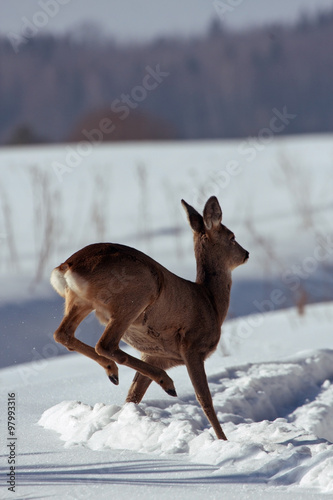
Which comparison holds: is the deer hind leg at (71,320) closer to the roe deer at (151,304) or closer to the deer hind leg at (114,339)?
the roe deer at (151,304)

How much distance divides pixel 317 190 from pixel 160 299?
17198 mm

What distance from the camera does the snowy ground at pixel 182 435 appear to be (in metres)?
3.23

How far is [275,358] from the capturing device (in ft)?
20.6

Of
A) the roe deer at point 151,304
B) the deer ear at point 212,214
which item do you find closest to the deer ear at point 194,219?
the roe deer at point 151,304

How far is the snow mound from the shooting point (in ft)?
11.2

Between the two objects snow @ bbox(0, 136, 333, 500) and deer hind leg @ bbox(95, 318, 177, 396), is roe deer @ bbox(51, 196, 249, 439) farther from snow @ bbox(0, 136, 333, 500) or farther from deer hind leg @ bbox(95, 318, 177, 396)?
snow @ bbox(0, 136, 333, 500)

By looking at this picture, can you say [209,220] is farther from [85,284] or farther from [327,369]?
[327,369]

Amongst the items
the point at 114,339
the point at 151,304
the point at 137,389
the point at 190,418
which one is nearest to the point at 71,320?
the point at 114,339

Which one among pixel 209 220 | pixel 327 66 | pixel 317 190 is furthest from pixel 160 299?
pixel 327 66

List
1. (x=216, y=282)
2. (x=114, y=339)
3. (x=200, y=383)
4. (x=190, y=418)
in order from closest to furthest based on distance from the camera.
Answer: (x=114, y=339)
(x=200, y=383)
(x=190, y=418)
(x=216, y=282)

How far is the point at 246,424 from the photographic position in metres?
4.42

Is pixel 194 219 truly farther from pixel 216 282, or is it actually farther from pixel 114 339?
pixel 114 339

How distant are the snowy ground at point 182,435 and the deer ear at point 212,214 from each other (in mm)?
1099

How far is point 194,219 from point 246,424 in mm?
1210
